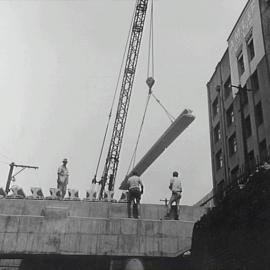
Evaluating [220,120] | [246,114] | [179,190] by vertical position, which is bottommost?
[179,190]

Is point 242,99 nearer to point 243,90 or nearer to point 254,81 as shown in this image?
point 243,90

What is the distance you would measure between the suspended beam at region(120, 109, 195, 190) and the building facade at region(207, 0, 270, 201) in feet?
14.3

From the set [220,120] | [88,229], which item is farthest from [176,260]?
[220,120]

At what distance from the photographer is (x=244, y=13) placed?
35.0m

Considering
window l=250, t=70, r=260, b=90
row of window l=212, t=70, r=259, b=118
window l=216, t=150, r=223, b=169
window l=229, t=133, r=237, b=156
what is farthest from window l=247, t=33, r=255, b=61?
window l=216, t=150, r=223, b=169

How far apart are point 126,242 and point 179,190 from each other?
2967 millimetres

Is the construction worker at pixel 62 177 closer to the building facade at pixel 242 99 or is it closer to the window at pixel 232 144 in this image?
the building facade at pixel 242 99

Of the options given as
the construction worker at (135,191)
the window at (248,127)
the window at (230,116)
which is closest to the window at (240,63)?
the window at (230,116)

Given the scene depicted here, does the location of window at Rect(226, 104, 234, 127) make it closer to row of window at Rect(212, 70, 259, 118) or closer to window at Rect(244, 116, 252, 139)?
row of window at Rect(212, 70, 259, 118)

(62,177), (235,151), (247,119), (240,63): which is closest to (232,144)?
(235,151)

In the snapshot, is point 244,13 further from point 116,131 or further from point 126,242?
point 126,242

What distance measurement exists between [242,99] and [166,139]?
7.48m

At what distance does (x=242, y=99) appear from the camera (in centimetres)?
3180

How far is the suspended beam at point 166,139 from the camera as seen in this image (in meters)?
29.8
